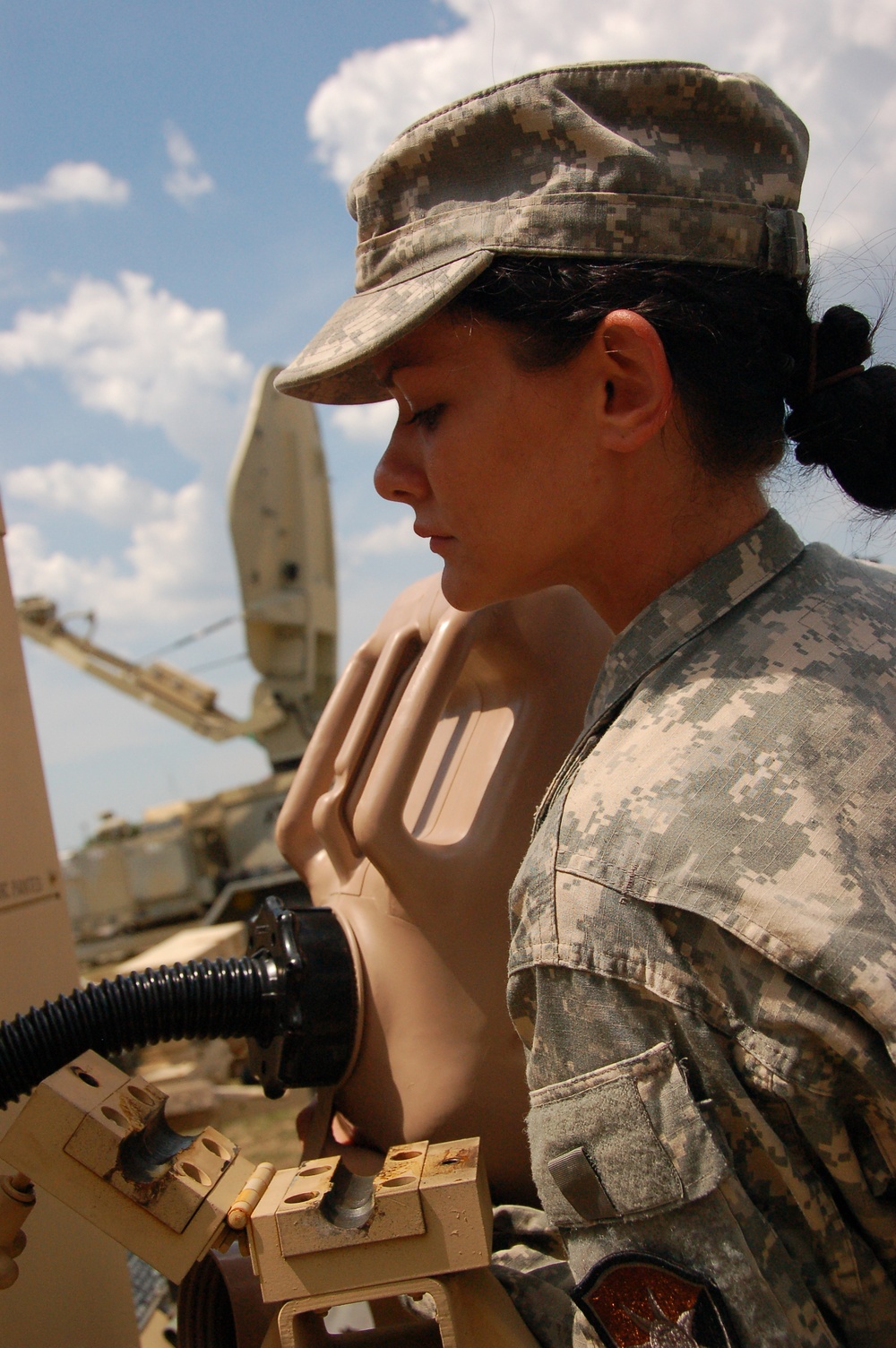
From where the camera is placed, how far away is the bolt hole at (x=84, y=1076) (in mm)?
1357

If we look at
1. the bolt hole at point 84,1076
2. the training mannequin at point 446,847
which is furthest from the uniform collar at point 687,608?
the bolt hole at point 84,1076

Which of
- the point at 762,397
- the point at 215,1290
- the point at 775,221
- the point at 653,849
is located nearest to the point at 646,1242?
the point at 653,849

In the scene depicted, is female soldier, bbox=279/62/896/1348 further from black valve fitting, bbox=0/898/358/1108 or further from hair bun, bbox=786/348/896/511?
black valve fitting, bbox=0/898/358/1108

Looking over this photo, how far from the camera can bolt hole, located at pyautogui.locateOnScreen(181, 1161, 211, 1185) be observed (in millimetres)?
1308

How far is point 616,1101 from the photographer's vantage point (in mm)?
1009

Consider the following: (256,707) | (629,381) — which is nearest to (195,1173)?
(629,381)

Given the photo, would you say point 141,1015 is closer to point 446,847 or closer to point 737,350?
point 446,847

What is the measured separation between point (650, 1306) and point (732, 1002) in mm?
287

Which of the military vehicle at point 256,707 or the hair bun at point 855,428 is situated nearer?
the hair bun at point 855,428

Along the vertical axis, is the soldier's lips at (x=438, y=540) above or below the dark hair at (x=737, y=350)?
below

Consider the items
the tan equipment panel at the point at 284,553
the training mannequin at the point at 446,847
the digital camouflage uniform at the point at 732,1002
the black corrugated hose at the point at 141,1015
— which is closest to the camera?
the digital camouflage uniform at the point at 732,1002

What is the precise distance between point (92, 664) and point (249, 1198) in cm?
1135

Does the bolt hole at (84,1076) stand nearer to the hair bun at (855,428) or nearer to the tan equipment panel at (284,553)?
the hair bun at (855,428)

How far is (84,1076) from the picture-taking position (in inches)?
54.0
